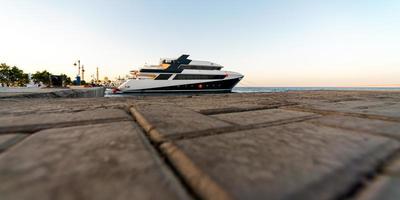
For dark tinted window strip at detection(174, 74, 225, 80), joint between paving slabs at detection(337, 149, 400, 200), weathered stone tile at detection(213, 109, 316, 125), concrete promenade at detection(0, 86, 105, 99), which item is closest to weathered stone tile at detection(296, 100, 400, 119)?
weathered stone tile at detection(213, 109, 316, 125)

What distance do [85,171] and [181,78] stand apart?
2364 cm

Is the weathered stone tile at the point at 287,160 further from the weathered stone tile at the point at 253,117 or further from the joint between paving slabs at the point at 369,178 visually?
the weathered stone tile at the point at 253,117

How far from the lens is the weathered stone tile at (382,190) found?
1.50ft

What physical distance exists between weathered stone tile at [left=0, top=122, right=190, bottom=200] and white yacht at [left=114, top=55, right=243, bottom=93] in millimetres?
22832

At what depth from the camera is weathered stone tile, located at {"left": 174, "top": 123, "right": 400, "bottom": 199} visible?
0.46 meters

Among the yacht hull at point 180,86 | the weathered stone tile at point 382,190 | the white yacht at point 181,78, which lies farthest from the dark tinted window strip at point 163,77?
the weathered stone tile at point 382,190

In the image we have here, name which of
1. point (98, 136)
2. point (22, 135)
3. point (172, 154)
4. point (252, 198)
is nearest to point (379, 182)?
point (252, 198)

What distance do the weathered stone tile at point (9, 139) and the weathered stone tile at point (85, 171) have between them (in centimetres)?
6

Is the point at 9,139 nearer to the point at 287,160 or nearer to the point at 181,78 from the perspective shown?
the point at 287,160

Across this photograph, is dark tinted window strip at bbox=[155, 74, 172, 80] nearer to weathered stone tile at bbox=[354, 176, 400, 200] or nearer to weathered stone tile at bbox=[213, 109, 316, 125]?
weathered stone tile at bbox=[213, 109, 316, 125]

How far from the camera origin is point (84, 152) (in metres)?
0.67

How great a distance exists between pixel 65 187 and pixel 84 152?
233 millimetres

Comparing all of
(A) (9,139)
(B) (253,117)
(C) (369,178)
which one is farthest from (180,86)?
(C) (369,178)

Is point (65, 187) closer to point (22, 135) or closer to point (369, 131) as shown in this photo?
point (22, 135)
